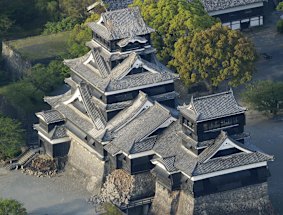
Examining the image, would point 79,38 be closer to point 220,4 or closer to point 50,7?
point 50,7

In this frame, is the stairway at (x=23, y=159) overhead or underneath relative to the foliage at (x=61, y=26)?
underneath

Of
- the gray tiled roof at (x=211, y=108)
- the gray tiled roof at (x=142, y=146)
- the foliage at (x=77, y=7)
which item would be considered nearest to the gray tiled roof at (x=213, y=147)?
the gray tiled roof at (x=211, y=108)

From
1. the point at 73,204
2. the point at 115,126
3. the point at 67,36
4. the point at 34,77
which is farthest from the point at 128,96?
the point at 67,36

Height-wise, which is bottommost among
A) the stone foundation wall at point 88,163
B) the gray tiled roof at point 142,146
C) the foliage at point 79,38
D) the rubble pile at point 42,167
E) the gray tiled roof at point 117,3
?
the rubble pile at point 42,167

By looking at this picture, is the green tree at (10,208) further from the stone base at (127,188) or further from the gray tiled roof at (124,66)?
the gray tiled roof at (124,66)

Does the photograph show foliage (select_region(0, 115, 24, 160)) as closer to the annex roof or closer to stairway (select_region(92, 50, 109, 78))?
stairway (select_region(92, 50, 109, 78))

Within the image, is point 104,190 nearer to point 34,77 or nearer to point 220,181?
point 220,181
